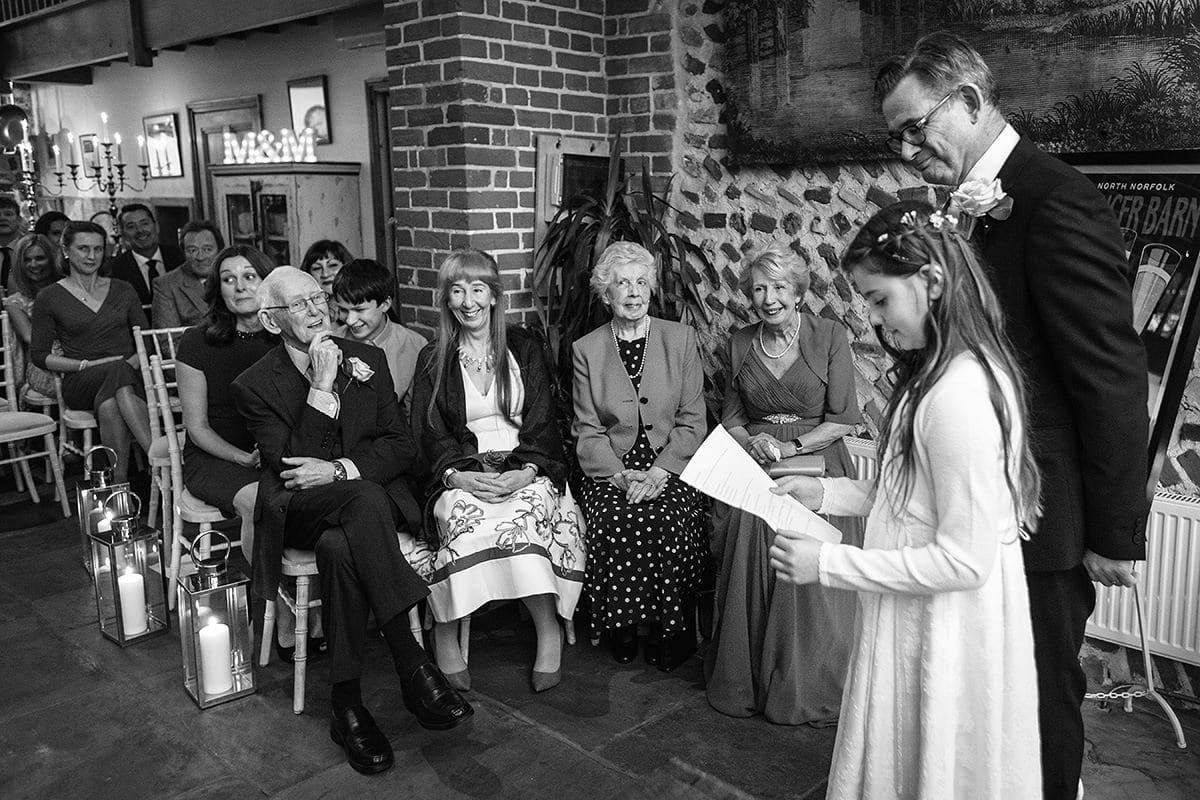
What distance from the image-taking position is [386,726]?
3100 mm

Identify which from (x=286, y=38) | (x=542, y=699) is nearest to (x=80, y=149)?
(x=286, y=38)

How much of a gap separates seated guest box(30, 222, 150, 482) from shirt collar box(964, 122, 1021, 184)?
4601mm

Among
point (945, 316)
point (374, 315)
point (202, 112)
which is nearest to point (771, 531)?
point (945, 316)

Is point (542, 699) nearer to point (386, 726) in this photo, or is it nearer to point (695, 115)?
point (386, 726)

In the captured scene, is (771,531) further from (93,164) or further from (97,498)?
(93,164)

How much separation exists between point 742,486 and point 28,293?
542 cm

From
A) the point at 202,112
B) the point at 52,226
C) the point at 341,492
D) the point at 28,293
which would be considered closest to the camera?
the point at 341,492

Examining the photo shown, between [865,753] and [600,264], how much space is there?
7.50 ft

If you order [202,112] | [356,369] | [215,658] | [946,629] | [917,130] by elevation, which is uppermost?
[202,112]

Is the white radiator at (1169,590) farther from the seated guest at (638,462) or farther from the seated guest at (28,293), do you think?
the seated guest at (28,293)

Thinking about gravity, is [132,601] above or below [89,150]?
below

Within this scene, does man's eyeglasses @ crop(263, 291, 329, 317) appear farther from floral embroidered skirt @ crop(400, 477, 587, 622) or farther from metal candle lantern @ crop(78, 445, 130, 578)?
metal candle lantern @ crop(78, 445, 130, 578)

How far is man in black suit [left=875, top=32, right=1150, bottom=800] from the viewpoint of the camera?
180 centimetres

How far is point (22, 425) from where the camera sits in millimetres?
4977
